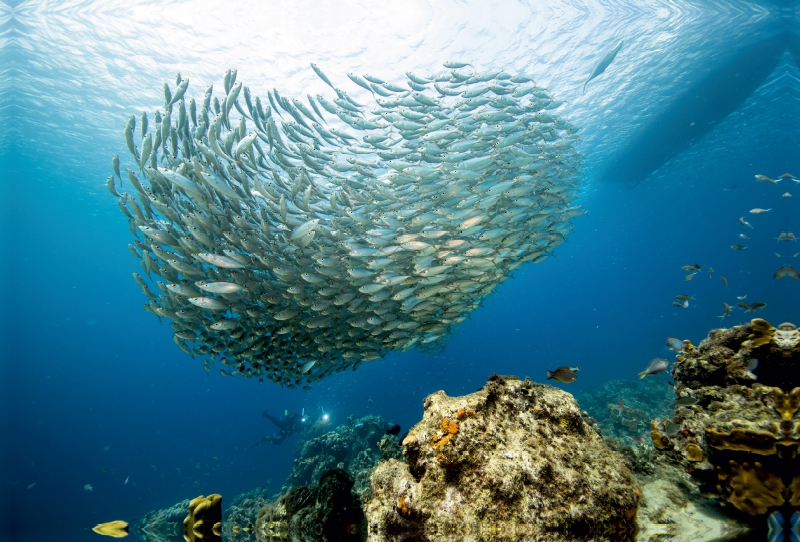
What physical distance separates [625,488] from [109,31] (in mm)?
21296

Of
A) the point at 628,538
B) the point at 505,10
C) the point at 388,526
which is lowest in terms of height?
the point at 628,538

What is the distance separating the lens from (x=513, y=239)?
8.17 metres

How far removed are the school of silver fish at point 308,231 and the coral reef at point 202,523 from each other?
2722mm

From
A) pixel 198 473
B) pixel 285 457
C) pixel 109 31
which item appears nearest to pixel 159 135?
pixel 109 31

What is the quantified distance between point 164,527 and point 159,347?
96.2 metres

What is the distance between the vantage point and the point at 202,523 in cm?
437

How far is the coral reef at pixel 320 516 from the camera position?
14.6ft

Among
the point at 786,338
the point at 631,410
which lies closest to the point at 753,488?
the point at 786,338

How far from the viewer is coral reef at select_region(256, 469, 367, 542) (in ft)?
14.6

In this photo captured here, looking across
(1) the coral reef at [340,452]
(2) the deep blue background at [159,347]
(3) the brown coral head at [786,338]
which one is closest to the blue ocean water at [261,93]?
(2) the deep blue background at [159,347]

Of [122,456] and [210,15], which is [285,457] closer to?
[210,15]

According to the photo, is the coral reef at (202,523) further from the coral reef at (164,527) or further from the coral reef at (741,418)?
the coral reef at (164,527)

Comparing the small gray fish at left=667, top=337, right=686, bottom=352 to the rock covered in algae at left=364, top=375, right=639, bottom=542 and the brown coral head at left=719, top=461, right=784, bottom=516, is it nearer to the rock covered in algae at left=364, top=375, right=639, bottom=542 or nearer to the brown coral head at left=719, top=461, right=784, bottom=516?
the brown coral head at left=719, top=461, right=784, bottom=516

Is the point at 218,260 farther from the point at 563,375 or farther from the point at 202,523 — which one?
the point at 563,375
